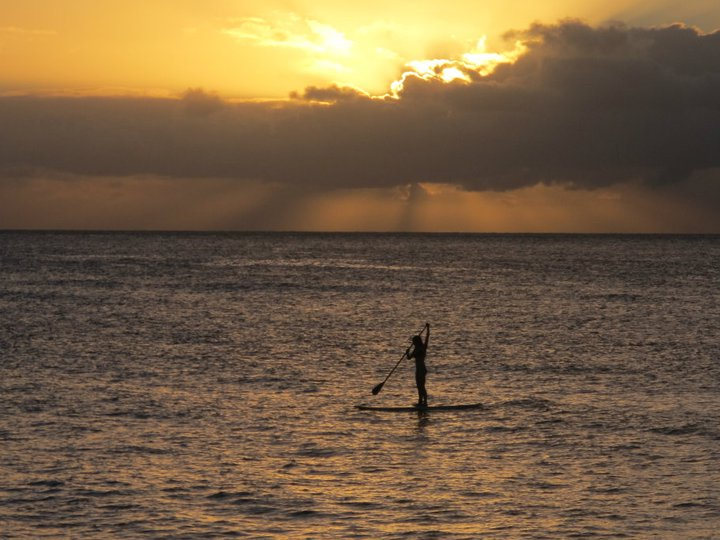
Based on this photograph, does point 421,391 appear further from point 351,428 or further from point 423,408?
point 351,428

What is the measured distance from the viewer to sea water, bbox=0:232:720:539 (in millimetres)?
17797

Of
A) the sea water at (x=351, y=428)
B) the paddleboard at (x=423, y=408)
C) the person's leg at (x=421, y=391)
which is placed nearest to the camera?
the sea water at (x=351, y=428)

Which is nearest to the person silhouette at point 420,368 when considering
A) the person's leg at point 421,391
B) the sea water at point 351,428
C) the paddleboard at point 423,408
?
the person's leg at point 421,391

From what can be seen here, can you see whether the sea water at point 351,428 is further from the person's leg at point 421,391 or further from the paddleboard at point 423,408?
the person's leg at point 421,391

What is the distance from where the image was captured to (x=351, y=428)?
25.4m

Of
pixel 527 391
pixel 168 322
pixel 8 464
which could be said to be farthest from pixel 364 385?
pixel 168 322

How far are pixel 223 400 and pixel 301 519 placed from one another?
1268 centimetres

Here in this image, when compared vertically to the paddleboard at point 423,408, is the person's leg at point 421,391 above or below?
above

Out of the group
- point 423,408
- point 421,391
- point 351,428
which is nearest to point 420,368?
point 421,391

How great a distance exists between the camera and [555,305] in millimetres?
71625

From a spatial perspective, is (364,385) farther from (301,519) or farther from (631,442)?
(301,519)

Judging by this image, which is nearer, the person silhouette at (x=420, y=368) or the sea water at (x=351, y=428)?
the sea water at (x=351, y=428)

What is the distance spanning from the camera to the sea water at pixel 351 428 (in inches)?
701

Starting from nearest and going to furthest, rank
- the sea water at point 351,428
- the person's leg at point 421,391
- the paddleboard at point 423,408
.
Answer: the sea water at point 351,428
the paddleboard at point 423,408
the person's leg at point 421,391
